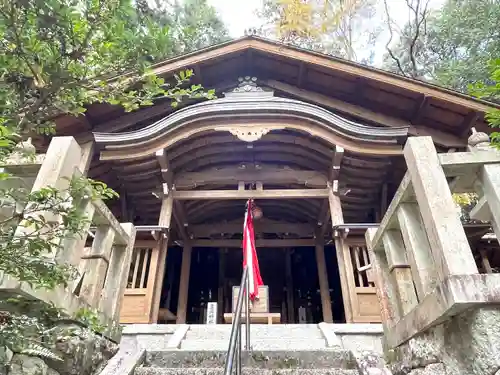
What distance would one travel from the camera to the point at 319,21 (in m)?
17.2

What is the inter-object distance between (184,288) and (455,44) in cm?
1397

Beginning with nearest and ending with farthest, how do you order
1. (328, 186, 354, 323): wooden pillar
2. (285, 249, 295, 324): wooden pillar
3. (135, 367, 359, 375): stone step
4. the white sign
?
(135, 367, 359, 375): stone step, (328, 186, 354, 323): wooden pillar, the white sign, (285, 249, 295, 324): wooden pillar

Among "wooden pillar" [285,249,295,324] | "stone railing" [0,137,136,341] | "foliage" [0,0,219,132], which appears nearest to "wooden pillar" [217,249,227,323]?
"wooden pillar" [285,249,295,324]

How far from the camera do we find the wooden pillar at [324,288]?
7546 millimetres

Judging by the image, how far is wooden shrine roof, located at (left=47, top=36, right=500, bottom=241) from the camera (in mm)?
6727

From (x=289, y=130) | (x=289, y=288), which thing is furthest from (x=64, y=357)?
(x=289, y=288)

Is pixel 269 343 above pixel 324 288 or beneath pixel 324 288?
beneath

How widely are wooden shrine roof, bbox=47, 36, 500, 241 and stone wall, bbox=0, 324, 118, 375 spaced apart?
4435 millimetres

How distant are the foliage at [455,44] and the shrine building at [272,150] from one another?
434 cm

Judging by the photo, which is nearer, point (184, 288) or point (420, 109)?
point (420, 109)

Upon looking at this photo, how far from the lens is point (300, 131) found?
6.68 m

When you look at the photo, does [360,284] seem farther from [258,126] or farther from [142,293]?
[142,293]

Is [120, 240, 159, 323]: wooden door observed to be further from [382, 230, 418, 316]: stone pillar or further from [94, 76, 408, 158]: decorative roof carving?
[382, 230, 418, 316]: stone pillar

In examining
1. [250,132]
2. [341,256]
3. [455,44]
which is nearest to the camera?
[341,256]
